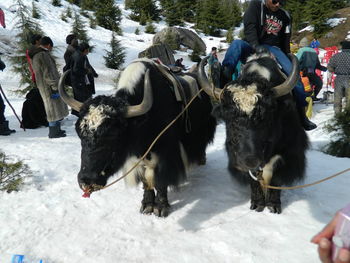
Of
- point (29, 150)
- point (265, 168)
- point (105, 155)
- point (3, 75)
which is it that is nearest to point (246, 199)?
point (265, 168)

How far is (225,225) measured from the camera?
269cm

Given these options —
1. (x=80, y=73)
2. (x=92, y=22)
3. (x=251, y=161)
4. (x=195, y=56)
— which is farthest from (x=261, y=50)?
(x=92, y=22)

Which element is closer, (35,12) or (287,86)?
(287,86)

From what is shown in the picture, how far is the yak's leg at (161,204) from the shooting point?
291 cm

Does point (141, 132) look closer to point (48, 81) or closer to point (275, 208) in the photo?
point (275, 208)

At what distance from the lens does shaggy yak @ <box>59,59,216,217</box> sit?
2.30m

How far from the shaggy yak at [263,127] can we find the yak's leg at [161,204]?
0.79 metres

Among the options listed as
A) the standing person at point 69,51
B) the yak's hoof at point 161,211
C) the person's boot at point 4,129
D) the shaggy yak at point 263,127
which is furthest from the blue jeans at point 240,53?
the person's boot at point 4,129

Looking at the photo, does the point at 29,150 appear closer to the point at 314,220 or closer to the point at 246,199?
the point at 246,199

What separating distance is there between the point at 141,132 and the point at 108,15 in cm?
2041

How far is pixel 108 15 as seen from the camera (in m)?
20.8

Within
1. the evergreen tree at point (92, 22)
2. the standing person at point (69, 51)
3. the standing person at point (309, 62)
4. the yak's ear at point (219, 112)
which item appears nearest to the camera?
the yak's ear at point (219, 112)

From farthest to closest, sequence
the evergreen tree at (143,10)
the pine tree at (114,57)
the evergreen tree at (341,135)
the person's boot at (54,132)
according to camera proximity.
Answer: the evergreen tree at (143,10)
the pine tree at (114,57)
the person's boot at (54,132)
the evergreen tree at (341,135)

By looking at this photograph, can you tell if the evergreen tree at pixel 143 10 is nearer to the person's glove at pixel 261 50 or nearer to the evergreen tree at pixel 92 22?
the evergreen tree at pixel 92 22
